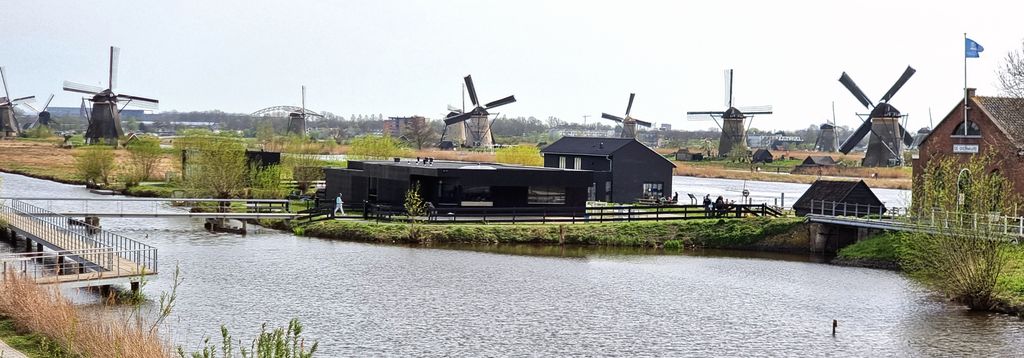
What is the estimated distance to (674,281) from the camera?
39.1m

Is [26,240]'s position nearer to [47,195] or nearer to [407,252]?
[407,252]

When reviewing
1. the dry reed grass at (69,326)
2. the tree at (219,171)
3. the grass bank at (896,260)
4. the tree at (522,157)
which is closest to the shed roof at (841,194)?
the grass bank at (896,260)

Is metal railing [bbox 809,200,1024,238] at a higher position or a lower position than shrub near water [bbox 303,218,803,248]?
higher

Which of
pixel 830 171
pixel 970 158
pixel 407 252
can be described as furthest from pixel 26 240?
pixel 830 171

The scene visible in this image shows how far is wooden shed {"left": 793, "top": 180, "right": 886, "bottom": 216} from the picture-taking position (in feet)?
163

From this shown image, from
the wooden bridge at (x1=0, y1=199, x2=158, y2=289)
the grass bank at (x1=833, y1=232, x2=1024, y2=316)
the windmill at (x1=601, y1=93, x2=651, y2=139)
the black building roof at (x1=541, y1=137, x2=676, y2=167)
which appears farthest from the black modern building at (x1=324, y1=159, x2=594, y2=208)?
the windmill at (x1=601, y1=93, x2=651, y2=139)

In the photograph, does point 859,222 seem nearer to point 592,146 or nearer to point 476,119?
point 592,146

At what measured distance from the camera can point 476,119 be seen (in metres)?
158

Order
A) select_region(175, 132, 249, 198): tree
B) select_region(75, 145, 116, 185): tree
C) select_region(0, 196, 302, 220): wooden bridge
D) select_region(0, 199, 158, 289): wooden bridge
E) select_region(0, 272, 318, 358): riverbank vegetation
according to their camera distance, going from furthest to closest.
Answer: select_region(75, 145, 116, 185): tree
select_region(175, 132, 249, 198): tree
select_region(0, 196, 302, 220): wooden bridge
select_region(0, 199, 158, 289): wooden bridge
select_region(0, 272, 318, 358): riverbank vegetation

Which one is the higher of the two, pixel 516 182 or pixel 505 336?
pixel 516 182

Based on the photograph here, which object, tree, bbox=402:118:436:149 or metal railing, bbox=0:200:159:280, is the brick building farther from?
tree, bbox=402:118:436:149

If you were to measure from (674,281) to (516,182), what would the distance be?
15637 mm

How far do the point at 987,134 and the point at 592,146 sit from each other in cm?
2637

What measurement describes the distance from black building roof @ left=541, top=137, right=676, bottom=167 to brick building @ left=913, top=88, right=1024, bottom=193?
19513mm
